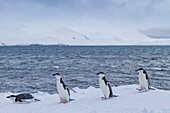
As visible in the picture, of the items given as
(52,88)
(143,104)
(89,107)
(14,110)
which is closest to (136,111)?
(143,104)

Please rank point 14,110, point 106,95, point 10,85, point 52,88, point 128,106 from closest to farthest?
1. point 128,106
2. point 14,110
3. point 106,95
4. point 52,88
5. point 10,85

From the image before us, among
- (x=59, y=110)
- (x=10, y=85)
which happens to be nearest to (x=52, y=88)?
(x=10, y=85)

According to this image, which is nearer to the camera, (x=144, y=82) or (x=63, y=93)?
(x=63, y=93)

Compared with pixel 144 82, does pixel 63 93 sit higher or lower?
lower

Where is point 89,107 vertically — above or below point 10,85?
above

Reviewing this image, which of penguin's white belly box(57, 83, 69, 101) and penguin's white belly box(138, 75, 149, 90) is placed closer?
penguin's white belly box(57, 83, 69, 101)

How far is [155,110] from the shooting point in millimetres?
4863

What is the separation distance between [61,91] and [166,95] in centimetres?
357

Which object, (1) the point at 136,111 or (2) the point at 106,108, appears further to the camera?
(2) the point at 106,108

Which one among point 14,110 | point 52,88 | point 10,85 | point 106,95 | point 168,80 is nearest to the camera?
point 14,110

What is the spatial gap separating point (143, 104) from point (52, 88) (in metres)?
11.5

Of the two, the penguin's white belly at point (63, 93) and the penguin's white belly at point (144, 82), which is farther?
the penguin's white belly at point (144, 82)

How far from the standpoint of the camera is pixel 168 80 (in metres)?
19.5

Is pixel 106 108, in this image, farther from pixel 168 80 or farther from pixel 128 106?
pixel 168 80
